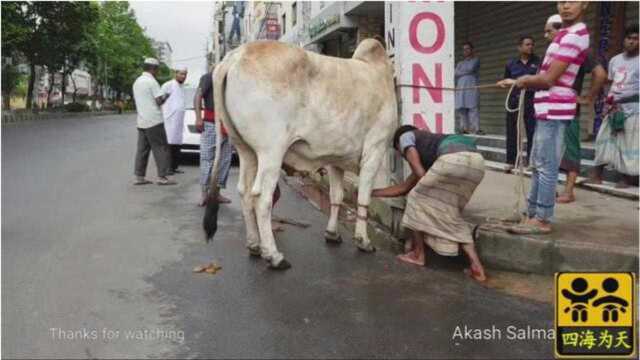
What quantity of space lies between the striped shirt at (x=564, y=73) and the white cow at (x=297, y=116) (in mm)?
1200

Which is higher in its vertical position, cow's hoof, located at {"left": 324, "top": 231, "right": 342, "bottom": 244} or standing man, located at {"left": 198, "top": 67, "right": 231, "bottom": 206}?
standing man, located at {"left": 198, "top": 67, "right": 231, "bottom": 206}

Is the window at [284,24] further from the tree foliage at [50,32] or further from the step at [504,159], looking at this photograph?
the step at [504,159]

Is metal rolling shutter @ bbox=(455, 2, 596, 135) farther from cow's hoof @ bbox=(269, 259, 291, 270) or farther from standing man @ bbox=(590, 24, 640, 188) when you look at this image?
cow's hoof @ bbox=(269, 259, 291, 270)

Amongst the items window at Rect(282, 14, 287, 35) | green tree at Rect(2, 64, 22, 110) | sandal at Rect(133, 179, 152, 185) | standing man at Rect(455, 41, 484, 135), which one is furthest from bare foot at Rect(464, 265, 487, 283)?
green tree at Rect(2, 64, 22, 110)

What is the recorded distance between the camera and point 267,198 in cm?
453

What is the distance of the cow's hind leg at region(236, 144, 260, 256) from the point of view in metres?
4.84

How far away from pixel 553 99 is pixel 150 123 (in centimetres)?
569

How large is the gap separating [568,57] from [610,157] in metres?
2.59

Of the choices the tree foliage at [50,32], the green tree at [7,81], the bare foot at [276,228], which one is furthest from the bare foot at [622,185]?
the green tree at [7,81]

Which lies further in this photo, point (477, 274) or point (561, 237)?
point (561, 237)

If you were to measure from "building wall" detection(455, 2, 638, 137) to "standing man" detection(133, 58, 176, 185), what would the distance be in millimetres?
6323

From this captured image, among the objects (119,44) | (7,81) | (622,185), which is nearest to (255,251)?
(622,185)

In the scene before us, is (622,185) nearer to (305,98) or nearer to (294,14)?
(305,98)

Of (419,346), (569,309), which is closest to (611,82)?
(569,309)
